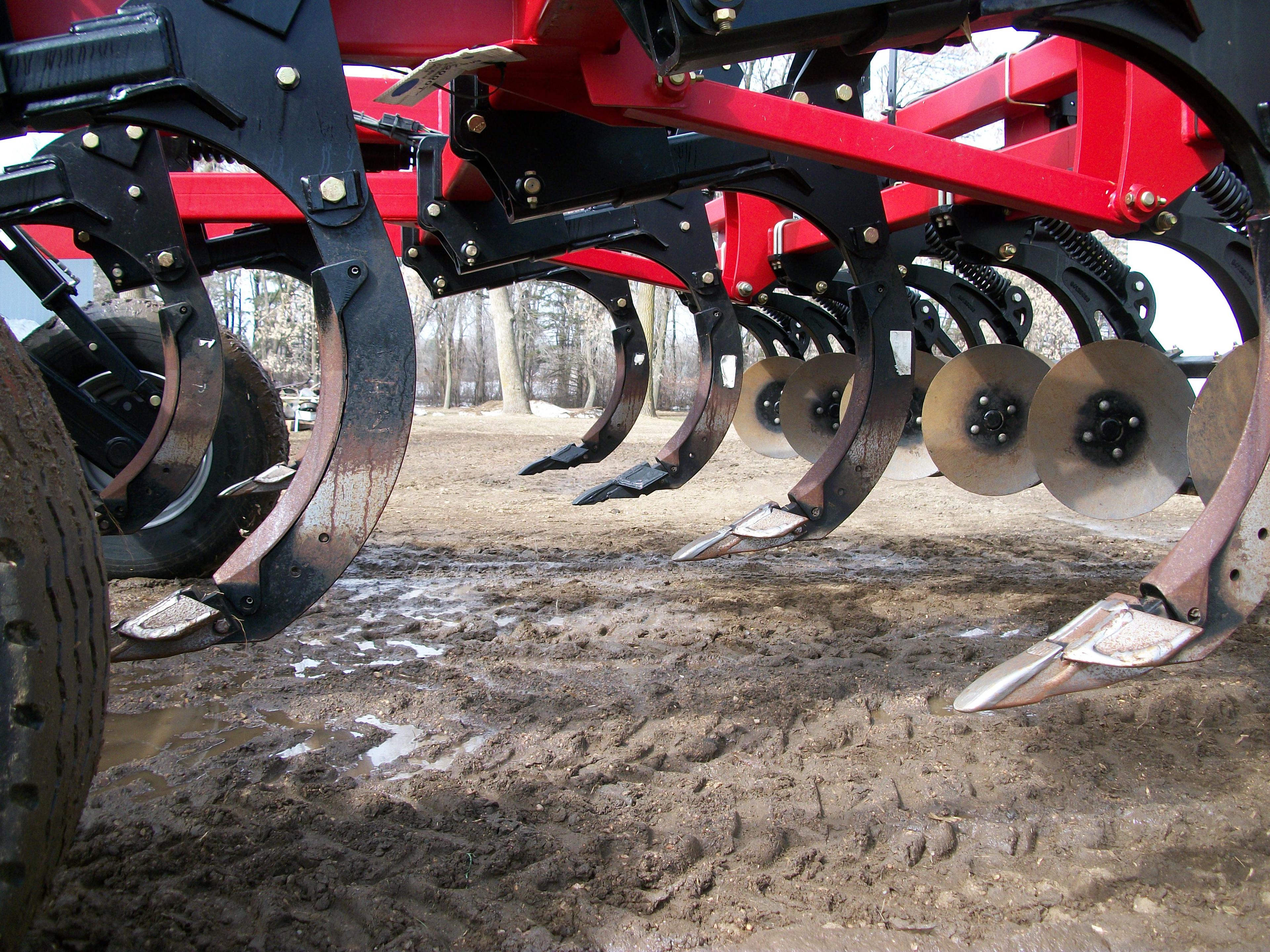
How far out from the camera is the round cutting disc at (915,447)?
4223 millimetres

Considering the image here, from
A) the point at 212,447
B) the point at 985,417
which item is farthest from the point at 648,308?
the point at 212,447

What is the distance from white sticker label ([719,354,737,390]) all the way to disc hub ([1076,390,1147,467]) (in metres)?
1.29

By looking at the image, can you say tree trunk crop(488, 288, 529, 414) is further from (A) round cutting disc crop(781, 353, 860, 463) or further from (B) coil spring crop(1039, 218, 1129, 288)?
(B) coil spring crop(1039, 218, 1129, 288)

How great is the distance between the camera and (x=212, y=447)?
3256mm

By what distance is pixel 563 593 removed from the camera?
124 inches

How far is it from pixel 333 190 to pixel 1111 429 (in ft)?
8.81

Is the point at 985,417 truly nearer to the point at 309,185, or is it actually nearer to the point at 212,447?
the point at 309,185

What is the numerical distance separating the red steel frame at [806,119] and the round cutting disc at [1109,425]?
0.65 metres

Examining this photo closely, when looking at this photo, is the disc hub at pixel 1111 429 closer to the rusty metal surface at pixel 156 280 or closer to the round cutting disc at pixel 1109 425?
the round cutting disc at pixel 1109 425

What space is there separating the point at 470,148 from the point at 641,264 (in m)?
1.95

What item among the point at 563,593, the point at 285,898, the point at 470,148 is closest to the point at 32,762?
the point at 285,898

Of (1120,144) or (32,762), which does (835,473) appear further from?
(32,762)

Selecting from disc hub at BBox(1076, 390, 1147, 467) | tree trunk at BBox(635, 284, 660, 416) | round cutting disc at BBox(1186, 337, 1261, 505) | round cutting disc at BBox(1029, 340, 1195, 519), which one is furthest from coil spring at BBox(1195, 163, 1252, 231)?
tree trunk at BBox(635, 284, 660, 416)

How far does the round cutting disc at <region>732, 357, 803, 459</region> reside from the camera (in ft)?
17.0
